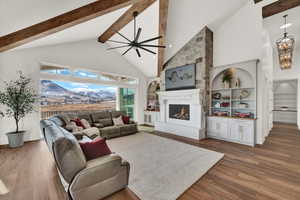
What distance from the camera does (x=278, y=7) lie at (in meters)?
4.05

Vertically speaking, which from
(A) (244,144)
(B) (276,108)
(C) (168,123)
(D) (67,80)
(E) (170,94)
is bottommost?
(A) (244,144)

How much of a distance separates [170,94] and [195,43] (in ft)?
7.30

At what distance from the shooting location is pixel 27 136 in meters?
4.15

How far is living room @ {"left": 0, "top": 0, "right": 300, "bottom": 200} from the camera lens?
1.93m

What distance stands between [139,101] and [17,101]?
483cm

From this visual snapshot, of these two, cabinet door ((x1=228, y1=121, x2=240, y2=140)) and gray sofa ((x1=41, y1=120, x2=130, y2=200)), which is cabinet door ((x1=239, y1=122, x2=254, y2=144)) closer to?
cabinet door ((x1=228, y1=121, x2=240, y2=140))

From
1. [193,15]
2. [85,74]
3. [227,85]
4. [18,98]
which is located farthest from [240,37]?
[18,98]

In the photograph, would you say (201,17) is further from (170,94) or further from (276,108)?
(276,108)

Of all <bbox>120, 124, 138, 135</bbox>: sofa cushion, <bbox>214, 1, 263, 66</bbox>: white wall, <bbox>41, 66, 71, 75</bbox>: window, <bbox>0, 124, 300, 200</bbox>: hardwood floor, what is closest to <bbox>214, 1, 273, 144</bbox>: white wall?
<bbox>214, 1, 263, 66</bbox>: white wall

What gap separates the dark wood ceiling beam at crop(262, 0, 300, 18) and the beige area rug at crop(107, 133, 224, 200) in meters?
4.93

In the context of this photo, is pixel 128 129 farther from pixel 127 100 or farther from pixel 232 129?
pixel 232 129

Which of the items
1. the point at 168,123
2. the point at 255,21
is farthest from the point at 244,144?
the point at 255,21

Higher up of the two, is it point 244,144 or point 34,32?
point 34,32

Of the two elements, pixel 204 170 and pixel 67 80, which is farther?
pixel 67 80
